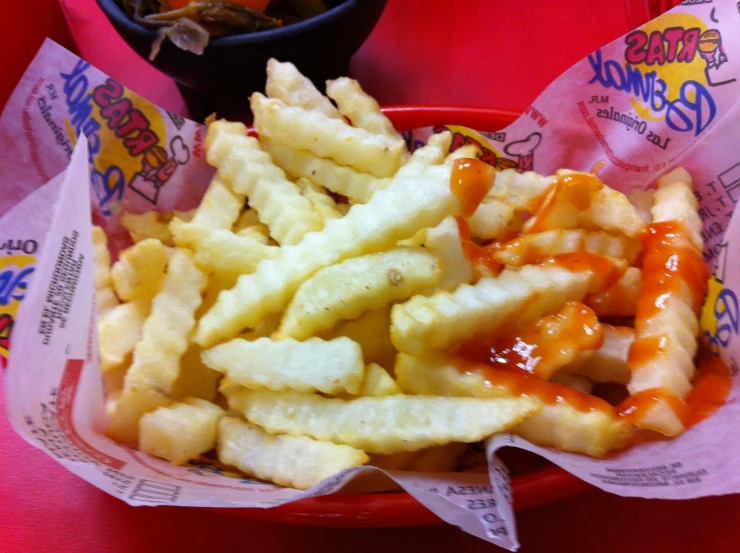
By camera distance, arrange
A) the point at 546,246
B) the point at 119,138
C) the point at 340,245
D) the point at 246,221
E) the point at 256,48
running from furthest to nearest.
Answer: the point at 256,48 < the point at 119,138 < the point at 246,221 < the point at 546,246 < the point at 340,245

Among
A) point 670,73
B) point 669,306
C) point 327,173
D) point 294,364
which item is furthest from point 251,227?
point 670,73

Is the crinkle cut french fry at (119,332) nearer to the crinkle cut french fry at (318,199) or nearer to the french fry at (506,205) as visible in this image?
the crinkle cut french fry at (318,199)

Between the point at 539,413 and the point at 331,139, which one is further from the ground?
the point at 331,139

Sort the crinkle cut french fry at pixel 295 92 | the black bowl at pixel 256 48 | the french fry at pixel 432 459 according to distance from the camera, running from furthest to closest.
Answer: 1. the black bowl at pixel 256 48
2. the crinkle cut french fry at pixel 295 92
3. the french fry at pixel 432 459

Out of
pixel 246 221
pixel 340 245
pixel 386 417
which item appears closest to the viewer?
pixel 386 417

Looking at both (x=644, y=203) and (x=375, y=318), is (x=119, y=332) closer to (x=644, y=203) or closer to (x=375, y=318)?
(x=375, y=318)

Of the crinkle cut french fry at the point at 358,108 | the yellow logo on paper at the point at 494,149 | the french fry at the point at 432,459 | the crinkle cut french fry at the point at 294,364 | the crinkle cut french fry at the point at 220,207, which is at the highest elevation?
the crinkle cut french fry at the point at 358,108

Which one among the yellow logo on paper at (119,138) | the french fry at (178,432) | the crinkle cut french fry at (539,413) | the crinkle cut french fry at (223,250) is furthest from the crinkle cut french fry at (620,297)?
the yellow logo on paper at (119,138)
